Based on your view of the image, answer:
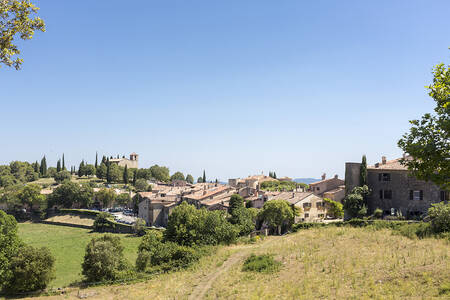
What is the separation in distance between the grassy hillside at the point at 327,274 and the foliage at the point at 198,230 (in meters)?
8.77

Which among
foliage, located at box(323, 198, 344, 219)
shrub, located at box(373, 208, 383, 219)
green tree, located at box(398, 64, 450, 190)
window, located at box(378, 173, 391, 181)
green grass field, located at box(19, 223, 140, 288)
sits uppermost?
green tree, located at box(398, 64, 450, 190)

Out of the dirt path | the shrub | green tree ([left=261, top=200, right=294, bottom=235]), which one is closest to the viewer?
the dirt path

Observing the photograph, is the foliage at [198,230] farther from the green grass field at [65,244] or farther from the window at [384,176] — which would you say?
the window at [384,176]

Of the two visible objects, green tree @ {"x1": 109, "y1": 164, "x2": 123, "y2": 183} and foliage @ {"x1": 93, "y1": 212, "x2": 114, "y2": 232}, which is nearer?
foliage @ {"x1": 93, "y1": 212, "x2": 114, "y2": 232}

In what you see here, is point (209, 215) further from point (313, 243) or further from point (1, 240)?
point (1, 240)

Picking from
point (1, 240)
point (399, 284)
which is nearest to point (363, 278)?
point (399, 284)

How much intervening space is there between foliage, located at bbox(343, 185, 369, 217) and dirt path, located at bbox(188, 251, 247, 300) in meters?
23.3

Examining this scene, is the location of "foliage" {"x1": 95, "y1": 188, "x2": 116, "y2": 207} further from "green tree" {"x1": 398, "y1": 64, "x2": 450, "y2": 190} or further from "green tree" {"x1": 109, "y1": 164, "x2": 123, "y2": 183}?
"green tree" {"x1": 398, "y1": 64, "x2": 450, "y2": 190}

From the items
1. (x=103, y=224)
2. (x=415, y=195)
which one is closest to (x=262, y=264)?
(x=415, y=195)

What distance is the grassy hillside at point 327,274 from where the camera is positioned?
18.4 m

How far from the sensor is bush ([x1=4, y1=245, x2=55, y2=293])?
3550 cm

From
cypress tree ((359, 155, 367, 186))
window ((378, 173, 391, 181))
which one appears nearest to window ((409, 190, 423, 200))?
window ((378, 173, 391, 181))

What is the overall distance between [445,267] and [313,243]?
47.1 feet

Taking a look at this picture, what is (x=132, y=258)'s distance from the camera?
55938 mm
